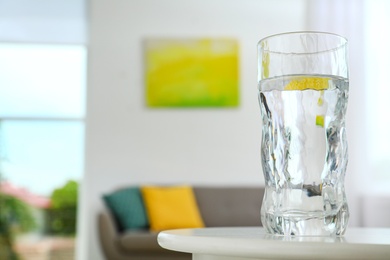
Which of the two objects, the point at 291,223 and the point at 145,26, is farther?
the point at 145,26

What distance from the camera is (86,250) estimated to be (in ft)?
17.8

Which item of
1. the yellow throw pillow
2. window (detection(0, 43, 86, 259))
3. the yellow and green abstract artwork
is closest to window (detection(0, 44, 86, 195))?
window (detection(0, 43, 86, 259))

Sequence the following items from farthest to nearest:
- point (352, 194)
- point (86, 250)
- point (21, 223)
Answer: point (21, 223) < point (86, 250) < point (352, 194)

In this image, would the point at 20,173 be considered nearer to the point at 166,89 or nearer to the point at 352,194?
the point at 166,89

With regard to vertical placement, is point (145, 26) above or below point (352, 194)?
above

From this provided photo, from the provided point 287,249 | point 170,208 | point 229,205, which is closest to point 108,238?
point 170,208

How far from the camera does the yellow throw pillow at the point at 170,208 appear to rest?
4.84 meters

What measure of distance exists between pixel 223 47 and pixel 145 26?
0.77m

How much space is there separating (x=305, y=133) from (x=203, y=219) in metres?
4.06

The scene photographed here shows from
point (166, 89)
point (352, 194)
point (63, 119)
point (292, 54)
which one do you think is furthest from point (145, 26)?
point (292, 54)

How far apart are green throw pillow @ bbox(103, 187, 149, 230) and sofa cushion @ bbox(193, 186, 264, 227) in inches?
21.3

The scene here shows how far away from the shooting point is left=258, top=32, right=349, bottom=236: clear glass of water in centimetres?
106

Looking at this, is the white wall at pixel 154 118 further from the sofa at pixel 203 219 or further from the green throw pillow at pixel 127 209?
the green throw pillow at pixel 127 209

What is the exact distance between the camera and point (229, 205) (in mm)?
5156
